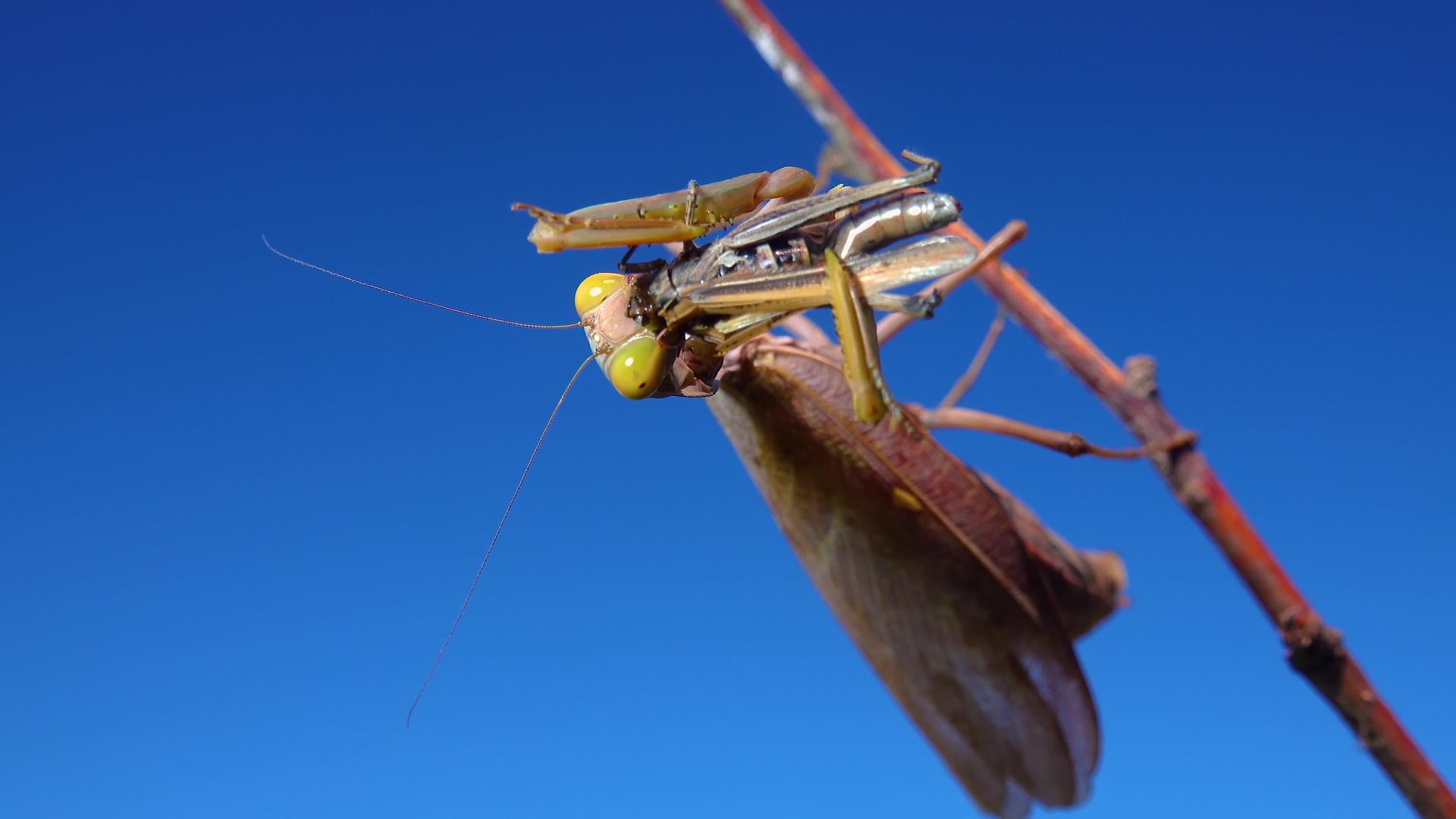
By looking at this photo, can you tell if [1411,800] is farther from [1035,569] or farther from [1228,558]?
[1035,569]

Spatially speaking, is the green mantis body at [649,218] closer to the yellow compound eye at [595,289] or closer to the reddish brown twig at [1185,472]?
the yellow compound eye at [595,289]

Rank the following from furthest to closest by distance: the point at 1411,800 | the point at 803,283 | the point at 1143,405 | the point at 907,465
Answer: the point at 907,465 → the point at 1143,405 → the point at 1411,800 → the point at 803,283

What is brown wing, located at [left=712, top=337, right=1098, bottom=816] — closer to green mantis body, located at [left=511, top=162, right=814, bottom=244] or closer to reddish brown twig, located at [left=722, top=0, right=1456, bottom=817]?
reddish brown twig, located at [left=722, top=0, right=1456, bottom=817]

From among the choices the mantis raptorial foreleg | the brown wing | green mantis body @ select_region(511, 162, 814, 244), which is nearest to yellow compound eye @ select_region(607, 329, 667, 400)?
green mantis body @ select_region(511, 162, 814, 244)

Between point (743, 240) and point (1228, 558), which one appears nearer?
point (743, 240)

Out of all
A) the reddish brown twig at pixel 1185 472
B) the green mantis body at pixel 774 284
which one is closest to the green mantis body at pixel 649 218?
the green mantis body at pixel 774 284

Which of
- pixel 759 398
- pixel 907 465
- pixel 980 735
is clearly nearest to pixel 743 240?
pixel 759 398

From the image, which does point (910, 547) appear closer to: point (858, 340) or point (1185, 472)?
point (1185, 472)

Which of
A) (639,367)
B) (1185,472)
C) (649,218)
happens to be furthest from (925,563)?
(649,218)
